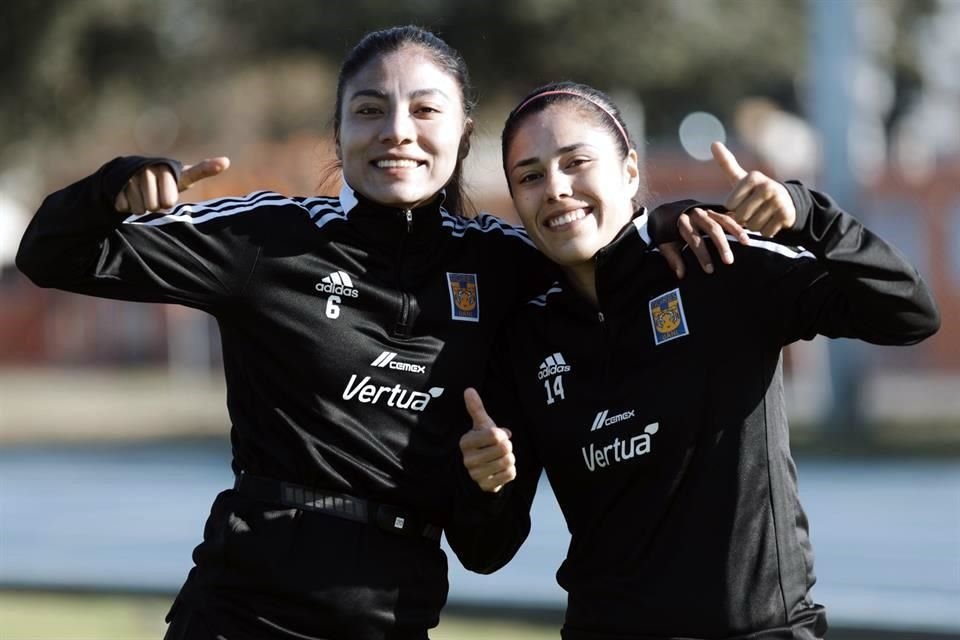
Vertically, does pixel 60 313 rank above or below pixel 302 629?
above

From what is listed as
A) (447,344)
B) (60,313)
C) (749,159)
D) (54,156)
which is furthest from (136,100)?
(447,344)

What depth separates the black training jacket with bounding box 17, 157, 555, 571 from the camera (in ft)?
12.2

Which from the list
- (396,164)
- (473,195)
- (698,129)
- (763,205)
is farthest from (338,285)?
(698,129)

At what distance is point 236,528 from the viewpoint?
3705 millimetres

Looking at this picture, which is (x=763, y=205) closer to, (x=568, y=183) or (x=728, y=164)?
(x=728, y=164)

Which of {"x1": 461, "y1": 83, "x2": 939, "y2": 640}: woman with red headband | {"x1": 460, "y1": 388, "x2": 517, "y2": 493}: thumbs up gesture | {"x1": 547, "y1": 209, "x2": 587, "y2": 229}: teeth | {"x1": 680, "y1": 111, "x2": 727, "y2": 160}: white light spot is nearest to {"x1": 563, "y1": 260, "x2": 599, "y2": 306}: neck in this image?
{"x1": 461, "y1": 83, "x2": 939, "y2": 640}: woman with red headband

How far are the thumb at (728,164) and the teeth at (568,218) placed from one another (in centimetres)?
36

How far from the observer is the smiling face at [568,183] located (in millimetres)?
3842

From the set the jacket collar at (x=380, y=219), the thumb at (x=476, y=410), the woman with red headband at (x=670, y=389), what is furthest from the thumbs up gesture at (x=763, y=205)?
the jacket collar at (x=380, y=219)

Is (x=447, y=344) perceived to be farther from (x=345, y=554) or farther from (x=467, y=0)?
(x=467, y=0)

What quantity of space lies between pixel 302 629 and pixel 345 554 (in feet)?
0.67

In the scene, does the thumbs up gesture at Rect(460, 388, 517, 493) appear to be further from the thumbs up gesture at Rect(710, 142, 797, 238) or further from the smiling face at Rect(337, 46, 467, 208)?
the thumbs up gesture at Rect(710, 142, 797, 238)

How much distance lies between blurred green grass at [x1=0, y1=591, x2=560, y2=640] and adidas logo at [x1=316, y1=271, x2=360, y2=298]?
3.92 meters

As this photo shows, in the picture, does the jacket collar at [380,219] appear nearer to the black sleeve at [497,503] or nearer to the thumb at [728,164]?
the black sleeve at [497,503]
